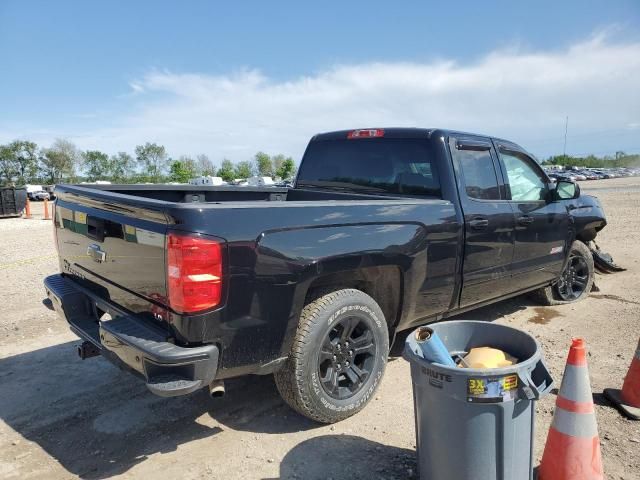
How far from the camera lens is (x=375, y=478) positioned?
8.57 ft

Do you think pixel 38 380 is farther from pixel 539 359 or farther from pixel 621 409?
pixel 621 409

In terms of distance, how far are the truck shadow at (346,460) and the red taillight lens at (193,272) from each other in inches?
43.7

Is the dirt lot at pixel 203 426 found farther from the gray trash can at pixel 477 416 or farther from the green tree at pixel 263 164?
the green tree at pixel 263 164

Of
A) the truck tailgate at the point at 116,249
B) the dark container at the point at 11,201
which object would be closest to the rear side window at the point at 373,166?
the truck tailgate at the point at 116,249

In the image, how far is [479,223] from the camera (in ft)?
12.9

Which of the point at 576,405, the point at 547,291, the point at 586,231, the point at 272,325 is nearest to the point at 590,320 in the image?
the point at 547,291

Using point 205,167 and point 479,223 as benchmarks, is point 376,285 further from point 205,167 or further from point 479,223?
point 205,167

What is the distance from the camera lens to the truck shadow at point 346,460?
265 cm

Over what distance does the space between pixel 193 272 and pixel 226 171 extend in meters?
96.7

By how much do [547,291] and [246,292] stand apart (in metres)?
4.42

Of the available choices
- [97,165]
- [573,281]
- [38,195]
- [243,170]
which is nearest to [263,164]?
[243,170]

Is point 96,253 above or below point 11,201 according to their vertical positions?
below

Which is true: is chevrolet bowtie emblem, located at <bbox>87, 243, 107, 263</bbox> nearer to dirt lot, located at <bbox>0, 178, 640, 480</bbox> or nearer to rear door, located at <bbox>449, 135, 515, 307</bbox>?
dirt lot, located at <bbox>0, 178, 640, 480</bbox>

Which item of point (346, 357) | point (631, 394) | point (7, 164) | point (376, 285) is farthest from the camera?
point (7, 164)
